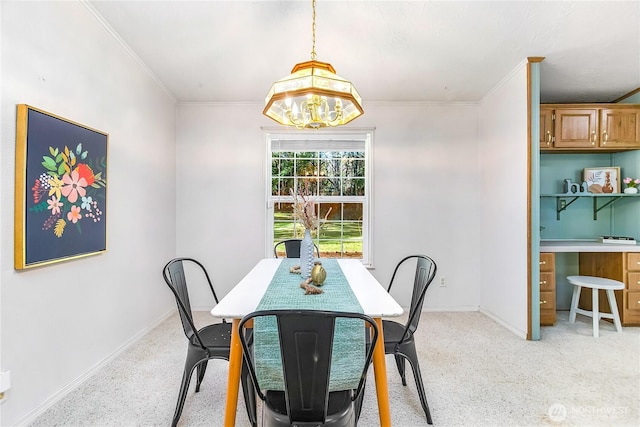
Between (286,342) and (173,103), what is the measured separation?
3445 mm

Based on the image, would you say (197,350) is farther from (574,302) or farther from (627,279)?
(627,279)

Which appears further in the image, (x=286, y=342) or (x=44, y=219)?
(x=44, y=219)

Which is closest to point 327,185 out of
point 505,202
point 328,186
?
point 328,186

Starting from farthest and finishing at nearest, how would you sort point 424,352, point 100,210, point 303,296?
point 424,352
point 100,210
point 303,296

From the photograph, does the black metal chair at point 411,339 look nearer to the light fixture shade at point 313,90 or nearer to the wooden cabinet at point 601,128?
the light fixture shade at point 313,90

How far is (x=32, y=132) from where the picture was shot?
1.65 meters

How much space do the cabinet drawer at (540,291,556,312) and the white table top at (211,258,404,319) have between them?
2.13 metres

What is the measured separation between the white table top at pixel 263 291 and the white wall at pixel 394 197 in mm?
1502

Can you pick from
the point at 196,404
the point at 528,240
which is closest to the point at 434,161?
the point at 528,240

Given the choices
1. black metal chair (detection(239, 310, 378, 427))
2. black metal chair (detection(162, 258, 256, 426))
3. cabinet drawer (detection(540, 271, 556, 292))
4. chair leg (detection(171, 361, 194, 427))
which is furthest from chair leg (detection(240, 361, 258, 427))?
cabinet drawer (detection(540, 271, 556, 292))

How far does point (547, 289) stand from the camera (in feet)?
10.0

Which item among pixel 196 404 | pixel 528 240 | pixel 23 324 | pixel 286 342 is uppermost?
pixel 528 240

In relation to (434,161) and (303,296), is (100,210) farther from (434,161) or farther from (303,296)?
(434,161)

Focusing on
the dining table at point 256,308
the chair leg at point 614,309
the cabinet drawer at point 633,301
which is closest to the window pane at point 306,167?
the dining table at point 256,308
